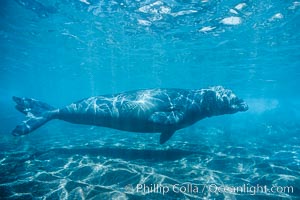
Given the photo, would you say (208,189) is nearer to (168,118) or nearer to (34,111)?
(168,118)

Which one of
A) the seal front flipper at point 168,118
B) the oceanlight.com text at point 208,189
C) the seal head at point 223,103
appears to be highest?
the seal head at point 223,103

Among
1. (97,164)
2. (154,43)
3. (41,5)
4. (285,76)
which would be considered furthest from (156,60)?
(97,164)

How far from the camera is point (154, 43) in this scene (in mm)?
25172

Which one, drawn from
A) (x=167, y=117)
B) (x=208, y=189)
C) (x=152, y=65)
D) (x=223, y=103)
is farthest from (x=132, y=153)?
(x=152, y=65)

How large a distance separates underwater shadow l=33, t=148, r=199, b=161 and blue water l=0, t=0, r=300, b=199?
0.15 ft

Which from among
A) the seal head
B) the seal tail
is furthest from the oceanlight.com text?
the seal tail

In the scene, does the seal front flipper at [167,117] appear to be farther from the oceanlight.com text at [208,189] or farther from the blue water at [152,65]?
the oceanlight.com text at [208,189]

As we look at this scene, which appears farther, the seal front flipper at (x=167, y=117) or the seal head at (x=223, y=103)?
the seal head at (x=223, y=103)

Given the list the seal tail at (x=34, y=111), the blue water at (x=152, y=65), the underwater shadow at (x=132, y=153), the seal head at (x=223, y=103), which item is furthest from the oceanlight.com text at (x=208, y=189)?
the seal tail at (x=34, y=111)

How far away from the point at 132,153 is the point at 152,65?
29.0 meters

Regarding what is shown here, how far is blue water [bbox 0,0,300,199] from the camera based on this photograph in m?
6.62

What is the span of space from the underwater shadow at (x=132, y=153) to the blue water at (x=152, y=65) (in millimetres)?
47

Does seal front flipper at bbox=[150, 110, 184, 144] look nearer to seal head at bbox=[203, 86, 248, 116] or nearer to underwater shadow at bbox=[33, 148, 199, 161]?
underwater shadow at bbox=[33, 148, 199, 161]

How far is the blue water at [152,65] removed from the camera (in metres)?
6.62
